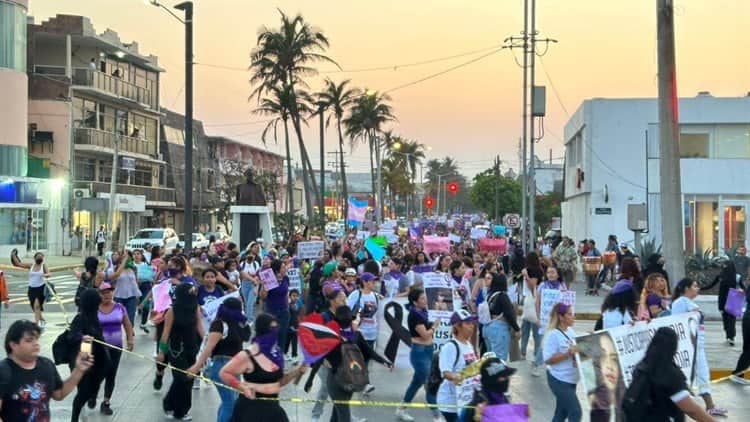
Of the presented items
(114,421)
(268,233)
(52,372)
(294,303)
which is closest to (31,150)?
(268,233)

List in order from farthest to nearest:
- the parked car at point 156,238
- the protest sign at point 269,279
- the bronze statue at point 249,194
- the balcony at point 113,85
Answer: the balcony at point 113,85 < the parked car at point 156,238 < the bronze statue at point 249,194 < the protest sign at point 269,279

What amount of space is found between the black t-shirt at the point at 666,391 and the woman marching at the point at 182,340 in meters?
5.35

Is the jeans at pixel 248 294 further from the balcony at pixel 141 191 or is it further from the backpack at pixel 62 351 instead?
the balcony at pixel 141 191

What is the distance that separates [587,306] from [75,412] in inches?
658

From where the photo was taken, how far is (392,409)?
34.0 feet

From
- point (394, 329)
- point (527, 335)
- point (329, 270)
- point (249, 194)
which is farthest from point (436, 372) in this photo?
point (249, 194)

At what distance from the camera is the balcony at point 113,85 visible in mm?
52125

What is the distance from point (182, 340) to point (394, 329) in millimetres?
2483

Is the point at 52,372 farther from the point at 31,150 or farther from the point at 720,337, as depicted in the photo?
the point at 31,150

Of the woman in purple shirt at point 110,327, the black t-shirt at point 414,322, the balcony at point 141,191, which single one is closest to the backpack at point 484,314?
the black t-shirt at point 414,322

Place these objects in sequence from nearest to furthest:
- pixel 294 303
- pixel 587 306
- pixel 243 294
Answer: pixel 294 303, pixel 243 294, pixel 587 306

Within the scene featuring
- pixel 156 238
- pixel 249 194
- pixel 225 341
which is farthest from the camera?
pixel 156 238

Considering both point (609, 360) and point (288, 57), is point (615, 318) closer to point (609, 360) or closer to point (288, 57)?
point (609, 360)

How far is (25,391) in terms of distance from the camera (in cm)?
563
